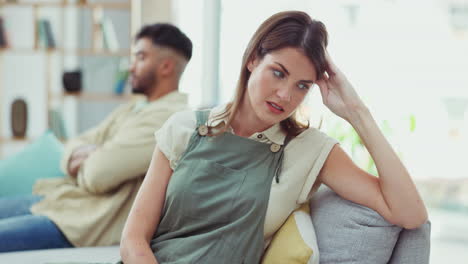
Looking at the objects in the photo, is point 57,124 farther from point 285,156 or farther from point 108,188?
point 285,156

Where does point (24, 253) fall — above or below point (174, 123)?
below

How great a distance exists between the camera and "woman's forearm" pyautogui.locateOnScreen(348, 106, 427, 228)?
1.41m

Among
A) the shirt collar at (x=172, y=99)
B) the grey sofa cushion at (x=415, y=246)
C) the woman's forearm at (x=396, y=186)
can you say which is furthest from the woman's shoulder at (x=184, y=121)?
the shirt collar at (x=172, y=99)

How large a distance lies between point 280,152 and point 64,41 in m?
3.72

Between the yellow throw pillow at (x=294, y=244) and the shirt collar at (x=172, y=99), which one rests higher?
the shirt collar at (x=172, y=99)

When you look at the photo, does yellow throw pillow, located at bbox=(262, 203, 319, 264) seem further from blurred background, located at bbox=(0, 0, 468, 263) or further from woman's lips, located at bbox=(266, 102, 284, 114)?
blurred background, located at bbox=(0, 0, 468, 263)

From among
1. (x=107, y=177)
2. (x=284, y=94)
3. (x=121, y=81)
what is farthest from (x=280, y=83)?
(x=121, y=81)

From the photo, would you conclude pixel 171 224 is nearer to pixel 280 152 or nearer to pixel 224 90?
pixel 280 152

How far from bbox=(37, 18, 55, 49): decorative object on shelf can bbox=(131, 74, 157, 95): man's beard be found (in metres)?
2.02

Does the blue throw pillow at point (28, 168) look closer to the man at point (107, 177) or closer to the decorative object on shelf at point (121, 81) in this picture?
the man at point (107, 177)

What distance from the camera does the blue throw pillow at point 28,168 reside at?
2764 millimetres

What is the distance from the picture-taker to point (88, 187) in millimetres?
2250

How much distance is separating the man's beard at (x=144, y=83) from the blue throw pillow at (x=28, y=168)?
2.10 feet

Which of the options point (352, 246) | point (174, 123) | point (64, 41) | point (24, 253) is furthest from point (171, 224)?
point (64, 41)
